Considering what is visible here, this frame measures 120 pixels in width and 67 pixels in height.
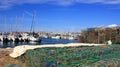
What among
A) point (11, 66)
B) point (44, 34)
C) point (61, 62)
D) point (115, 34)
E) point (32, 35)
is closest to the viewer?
point (61, 62)

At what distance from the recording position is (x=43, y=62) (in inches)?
410

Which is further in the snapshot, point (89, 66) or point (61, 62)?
point (61, 62)

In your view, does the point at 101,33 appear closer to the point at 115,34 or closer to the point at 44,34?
the point at 115,34

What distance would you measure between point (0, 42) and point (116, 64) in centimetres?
6354

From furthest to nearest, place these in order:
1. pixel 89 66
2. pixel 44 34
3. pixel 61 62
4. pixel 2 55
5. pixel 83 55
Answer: pixel 44 34 < pixel 2 55 < pixel 83 55 < pixel 61 62 < pixel 89 66

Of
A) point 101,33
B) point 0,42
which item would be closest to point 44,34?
point 0,42

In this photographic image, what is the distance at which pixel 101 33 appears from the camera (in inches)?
1288

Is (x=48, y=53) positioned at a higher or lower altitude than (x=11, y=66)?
higher

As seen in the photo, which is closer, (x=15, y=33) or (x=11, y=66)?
(x=11, y=66)

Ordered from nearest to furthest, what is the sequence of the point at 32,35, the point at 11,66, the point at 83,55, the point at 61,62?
the point at 61,62 < the point at 83,55 < the point at 11,66 < the point at 32,35

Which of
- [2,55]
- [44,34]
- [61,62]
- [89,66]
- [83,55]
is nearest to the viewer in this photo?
[89,66]

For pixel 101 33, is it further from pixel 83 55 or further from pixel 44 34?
pixel 44 34

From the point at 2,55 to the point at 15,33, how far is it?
60925 mm

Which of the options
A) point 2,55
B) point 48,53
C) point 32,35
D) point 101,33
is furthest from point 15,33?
point 48,53
